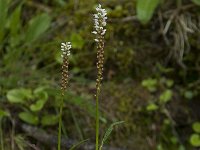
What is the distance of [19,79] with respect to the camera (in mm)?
2613

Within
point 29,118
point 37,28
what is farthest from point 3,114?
point 37,28

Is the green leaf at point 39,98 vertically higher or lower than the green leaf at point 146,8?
lower

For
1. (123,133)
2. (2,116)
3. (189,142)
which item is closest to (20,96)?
(2,116)

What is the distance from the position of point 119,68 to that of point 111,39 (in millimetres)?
194

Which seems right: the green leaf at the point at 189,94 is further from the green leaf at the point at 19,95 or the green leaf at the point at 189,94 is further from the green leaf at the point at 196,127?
the green leaf at the point at 19,95

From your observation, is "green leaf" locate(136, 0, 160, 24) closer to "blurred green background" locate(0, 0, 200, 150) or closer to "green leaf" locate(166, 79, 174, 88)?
"blurred green background" locate(0, 0, 200, 150)

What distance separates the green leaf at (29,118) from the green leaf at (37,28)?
1.64 ft

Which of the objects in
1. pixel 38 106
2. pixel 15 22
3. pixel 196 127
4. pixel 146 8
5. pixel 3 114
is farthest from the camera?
pixel 15 22

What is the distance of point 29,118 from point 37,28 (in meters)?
0.60

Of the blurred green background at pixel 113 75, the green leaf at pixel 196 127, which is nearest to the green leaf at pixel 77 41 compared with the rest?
the blurred green background at pixel 113 75

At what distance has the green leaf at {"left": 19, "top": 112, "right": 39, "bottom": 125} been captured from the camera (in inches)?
95.5

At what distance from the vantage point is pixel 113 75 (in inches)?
112

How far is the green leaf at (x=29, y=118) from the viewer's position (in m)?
2.43

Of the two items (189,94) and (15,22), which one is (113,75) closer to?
(189,94)
